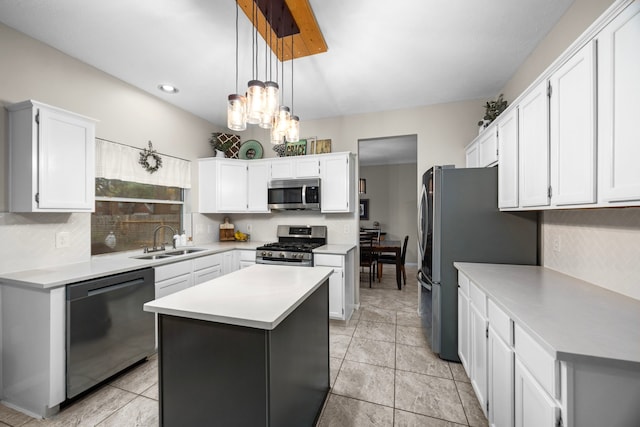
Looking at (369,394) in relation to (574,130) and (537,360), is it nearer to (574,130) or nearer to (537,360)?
(537,360)

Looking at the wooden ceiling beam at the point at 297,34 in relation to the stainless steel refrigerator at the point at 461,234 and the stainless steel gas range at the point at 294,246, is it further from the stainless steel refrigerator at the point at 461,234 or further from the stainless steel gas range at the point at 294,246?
the stainless steel gas range at the point at 294,246

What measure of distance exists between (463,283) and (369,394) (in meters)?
1.14

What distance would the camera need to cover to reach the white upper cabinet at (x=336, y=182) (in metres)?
3.43

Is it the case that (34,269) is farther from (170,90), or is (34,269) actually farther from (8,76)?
(170,90)

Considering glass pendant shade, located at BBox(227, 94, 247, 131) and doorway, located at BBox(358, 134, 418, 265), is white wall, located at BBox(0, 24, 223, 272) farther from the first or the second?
doorway, located at BBox(358, 134, 418, 265)

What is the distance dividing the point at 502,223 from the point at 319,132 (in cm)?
263

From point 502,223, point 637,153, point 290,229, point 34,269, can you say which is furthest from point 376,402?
point 34,269

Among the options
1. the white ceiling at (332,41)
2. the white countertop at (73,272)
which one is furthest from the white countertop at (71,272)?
the white ceiling at (332,41)

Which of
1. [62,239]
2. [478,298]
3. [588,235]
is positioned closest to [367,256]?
[478,298]

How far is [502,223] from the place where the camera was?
2156mm

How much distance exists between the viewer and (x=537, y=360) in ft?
3.39

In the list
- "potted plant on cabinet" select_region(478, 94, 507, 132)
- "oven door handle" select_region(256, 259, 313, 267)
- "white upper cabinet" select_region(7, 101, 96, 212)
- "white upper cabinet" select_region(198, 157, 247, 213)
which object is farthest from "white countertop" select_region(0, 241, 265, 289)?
"potted plant on cabinet" select_region(478, 94, 507, 132)

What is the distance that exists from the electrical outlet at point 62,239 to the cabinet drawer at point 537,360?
129 inches

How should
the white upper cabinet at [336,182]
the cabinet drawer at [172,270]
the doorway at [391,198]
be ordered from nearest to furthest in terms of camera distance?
the cabinet drawer at [172,270], the white upper cabinet at [336,182], the doorway at [391,198]
